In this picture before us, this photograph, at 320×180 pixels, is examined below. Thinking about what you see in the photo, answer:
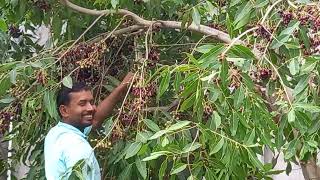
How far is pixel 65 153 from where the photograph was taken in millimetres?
2387

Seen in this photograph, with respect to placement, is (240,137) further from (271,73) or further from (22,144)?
(22,144)

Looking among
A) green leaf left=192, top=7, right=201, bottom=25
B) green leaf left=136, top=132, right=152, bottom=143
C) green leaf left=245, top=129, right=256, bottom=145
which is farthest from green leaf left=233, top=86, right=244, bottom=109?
green leaf left=192, top=7, right=201, bottom=25

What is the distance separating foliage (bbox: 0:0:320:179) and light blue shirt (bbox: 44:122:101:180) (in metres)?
0.08

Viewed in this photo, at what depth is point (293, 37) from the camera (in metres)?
2.08

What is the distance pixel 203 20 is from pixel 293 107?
148cm

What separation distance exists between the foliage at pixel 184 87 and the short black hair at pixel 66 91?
0.05 metres

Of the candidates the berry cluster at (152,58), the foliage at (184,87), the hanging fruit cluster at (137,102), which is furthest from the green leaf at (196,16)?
the hanging fruit cluster at (137,102)

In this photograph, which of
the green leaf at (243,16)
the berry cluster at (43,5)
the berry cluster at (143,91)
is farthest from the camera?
the berry cluster at (43,5)

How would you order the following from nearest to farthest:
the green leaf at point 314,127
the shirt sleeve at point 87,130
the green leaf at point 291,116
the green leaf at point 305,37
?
the green leaf at point 291,116, the green leaf at point 314,127, the green leaf at point 305,37, the shirt sleeve at point 87,130

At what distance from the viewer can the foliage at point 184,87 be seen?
193cm

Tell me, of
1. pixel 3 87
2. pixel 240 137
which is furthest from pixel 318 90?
pixel 3 87

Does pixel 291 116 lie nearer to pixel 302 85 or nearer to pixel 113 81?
pixel 302 85

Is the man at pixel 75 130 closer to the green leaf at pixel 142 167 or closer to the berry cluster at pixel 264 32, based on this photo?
the green leaf at pixel 142 167

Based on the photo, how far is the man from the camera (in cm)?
235
